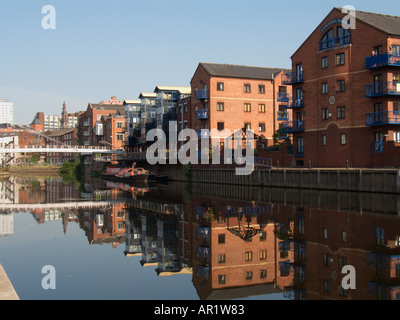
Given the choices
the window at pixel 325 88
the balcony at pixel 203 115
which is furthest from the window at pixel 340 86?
the balcony at pixel 203 115

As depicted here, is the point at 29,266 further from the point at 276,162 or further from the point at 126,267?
the point at 276,162

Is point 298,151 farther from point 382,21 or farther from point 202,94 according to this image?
point 202,94

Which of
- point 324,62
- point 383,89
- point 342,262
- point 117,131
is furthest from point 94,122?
point 342,262

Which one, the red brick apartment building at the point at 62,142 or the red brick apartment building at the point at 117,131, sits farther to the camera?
the red brick apartment building at the point at 62,142

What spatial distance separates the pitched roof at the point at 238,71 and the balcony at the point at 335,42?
60.9ft

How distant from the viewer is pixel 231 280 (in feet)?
43.9

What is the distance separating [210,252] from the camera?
55.8ft

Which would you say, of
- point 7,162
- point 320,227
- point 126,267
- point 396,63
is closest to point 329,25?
point 396,63

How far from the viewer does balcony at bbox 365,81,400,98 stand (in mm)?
37281

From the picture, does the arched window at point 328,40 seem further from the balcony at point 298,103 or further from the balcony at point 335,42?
the balcony at point 298,103

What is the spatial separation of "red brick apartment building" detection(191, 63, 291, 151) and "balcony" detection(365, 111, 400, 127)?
20383 mm

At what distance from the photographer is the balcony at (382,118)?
37062 millimetres

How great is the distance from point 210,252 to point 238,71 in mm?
47906

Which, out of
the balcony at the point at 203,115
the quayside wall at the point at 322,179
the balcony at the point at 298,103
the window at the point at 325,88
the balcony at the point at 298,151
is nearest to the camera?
the quayside wall at the point at 322,179
